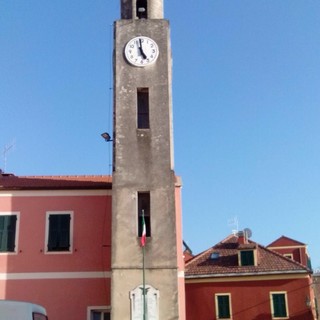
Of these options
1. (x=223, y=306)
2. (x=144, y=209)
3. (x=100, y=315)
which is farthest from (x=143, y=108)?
(x=223, y=306)

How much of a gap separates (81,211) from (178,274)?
489 cm

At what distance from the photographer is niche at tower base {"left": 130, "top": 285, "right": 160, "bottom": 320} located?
20688 millimetres

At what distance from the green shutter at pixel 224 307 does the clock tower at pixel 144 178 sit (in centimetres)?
1192

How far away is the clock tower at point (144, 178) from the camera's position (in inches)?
821

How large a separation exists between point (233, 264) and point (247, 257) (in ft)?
3.16

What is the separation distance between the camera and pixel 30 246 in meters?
23.4

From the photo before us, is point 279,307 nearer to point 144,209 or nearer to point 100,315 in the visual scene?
point 100,315

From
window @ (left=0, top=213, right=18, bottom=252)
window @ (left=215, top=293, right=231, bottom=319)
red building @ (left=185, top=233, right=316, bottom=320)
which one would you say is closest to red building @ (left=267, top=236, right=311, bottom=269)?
red building @ (left=185, top=233, right=316, bottom=320)

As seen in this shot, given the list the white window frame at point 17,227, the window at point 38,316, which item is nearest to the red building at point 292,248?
the white window frame at point 17,227

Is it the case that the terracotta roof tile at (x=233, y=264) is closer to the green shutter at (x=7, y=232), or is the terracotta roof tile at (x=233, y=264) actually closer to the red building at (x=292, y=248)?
the red building at (x=292, y=248)

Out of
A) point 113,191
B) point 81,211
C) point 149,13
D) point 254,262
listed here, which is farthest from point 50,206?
point 254,262

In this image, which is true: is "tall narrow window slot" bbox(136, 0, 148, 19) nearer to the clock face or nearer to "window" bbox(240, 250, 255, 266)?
the clock face

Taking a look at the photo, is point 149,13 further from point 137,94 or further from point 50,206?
point 50,206

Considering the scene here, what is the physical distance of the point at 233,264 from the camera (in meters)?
35.3
